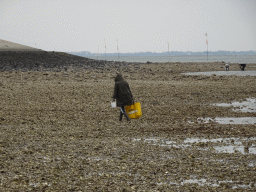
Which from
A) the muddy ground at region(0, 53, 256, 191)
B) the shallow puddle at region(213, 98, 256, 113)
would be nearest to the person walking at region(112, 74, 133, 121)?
the muddy ground at region(0, 53, 256, 191)

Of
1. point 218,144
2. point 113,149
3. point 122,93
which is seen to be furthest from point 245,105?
point 113,149

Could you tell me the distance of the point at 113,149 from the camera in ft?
33.4

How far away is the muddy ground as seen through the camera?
7.35 metres

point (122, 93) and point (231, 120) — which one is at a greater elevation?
point (122, 93)

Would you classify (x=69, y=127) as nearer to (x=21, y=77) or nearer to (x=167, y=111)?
(x=167, y=111)

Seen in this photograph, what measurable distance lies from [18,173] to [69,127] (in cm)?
565

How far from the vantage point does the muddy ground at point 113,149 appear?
24.1 feet

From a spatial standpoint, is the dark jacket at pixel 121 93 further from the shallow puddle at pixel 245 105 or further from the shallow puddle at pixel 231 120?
the shallow puddle at pixel 245 105

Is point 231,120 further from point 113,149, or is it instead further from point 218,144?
point 113,149

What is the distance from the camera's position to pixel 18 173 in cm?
793

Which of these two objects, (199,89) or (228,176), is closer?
(228,176)

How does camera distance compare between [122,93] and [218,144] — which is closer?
[218,144]

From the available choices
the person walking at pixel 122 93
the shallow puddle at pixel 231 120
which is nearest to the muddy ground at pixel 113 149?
the shallow puddle at pixel 231 120

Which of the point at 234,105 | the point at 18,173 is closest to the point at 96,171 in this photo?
the point at 18,173
